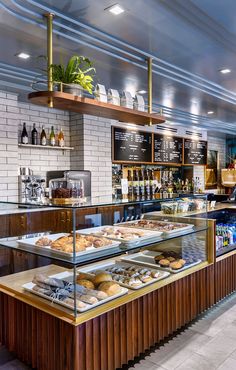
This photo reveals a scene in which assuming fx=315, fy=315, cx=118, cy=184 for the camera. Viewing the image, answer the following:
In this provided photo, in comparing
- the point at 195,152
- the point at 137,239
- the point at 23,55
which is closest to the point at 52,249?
the point at 137,239

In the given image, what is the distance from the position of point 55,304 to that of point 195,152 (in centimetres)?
637

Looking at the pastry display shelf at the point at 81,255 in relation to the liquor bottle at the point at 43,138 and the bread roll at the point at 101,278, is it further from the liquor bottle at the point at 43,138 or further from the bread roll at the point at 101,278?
the liquor bottle at the point at 43,138

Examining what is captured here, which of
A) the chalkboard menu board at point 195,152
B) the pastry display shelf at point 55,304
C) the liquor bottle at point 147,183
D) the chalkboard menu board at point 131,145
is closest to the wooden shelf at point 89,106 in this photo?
the pastry display shelf at point 55,304

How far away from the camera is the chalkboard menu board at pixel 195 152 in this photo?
24.5ft

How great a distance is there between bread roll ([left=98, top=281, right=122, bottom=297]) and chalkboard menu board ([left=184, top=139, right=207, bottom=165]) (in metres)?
5.64

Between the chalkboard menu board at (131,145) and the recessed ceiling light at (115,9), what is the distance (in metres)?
3.40

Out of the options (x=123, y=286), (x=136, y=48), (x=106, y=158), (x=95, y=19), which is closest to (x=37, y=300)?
(x=123, y=286)

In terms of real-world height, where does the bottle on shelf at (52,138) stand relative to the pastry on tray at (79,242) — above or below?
above

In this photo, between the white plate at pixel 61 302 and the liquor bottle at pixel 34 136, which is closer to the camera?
the white plate at pixel 61 302

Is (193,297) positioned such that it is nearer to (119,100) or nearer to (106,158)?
(119,100)

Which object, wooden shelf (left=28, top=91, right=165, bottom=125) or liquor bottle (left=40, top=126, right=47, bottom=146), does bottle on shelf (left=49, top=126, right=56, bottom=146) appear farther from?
wooden shelf (left=28, top=91, right=165, bottom=125)

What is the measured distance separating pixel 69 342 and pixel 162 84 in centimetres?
324

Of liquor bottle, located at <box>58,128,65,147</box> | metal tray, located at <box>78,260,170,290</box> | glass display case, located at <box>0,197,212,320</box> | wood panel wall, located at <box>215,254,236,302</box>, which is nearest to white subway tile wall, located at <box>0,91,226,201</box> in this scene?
liquor bottle, located at <box>58,128,65,147</box>

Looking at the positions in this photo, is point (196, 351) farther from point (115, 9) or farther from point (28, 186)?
point (28, 186)
